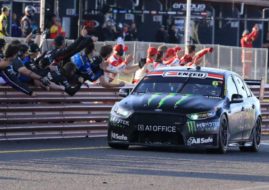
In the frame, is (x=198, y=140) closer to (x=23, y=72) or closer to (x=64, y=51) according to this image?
(x=23, y=72)

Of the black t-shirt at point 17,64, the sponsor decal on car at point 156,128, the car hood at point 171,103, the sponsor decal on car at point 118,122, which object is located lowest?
the sponsor decal on car at point 156,128

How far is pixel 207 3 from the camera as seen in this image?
1713 inches

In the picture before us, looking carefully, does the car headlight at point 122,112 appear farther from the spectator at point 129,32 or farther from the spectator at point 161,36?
the spectator at point 161,36

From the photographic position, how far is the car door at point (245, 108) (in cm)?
1803

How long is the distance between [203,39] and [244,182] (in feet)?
101

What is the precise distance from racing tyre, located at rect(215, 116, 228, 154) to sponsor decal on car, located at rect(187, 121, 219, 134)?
207 millimetres

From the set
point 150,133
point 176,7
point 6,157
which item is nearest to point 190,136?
point 150,133

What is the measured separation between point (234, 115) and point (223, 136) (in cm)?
66

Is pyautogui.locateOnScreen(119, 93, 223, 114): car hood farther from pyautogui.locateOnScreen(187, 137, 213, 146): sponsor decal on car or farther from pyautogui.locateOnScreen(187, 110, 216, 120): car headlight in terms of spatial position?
pyautogui.locateOnScreen(187, 137, 213, 146): sponsor decal on car

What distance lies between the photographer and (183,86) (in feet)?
57.4

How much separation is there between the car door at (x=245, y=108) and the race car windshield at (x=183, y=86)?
688 millimetres

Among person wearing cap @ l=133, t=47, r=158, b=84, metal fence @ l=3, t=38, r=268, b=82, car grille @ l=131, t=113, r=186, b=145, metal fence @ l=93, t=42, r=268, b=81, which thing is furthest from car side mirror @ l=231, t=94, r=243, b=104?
metal fence @ l=93, t=42, r=268, b=81

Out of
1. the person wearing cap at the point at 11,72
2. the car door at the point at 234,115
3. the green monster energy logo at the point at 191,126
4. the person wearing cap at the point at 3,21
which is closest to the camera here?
the green monster energy logo at the point at 191,126

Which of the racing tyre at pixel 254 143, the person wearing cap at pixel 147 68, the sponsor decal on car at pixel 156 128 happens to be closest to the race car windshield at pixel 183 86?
the sponsor decal on car at pixel 156 128
